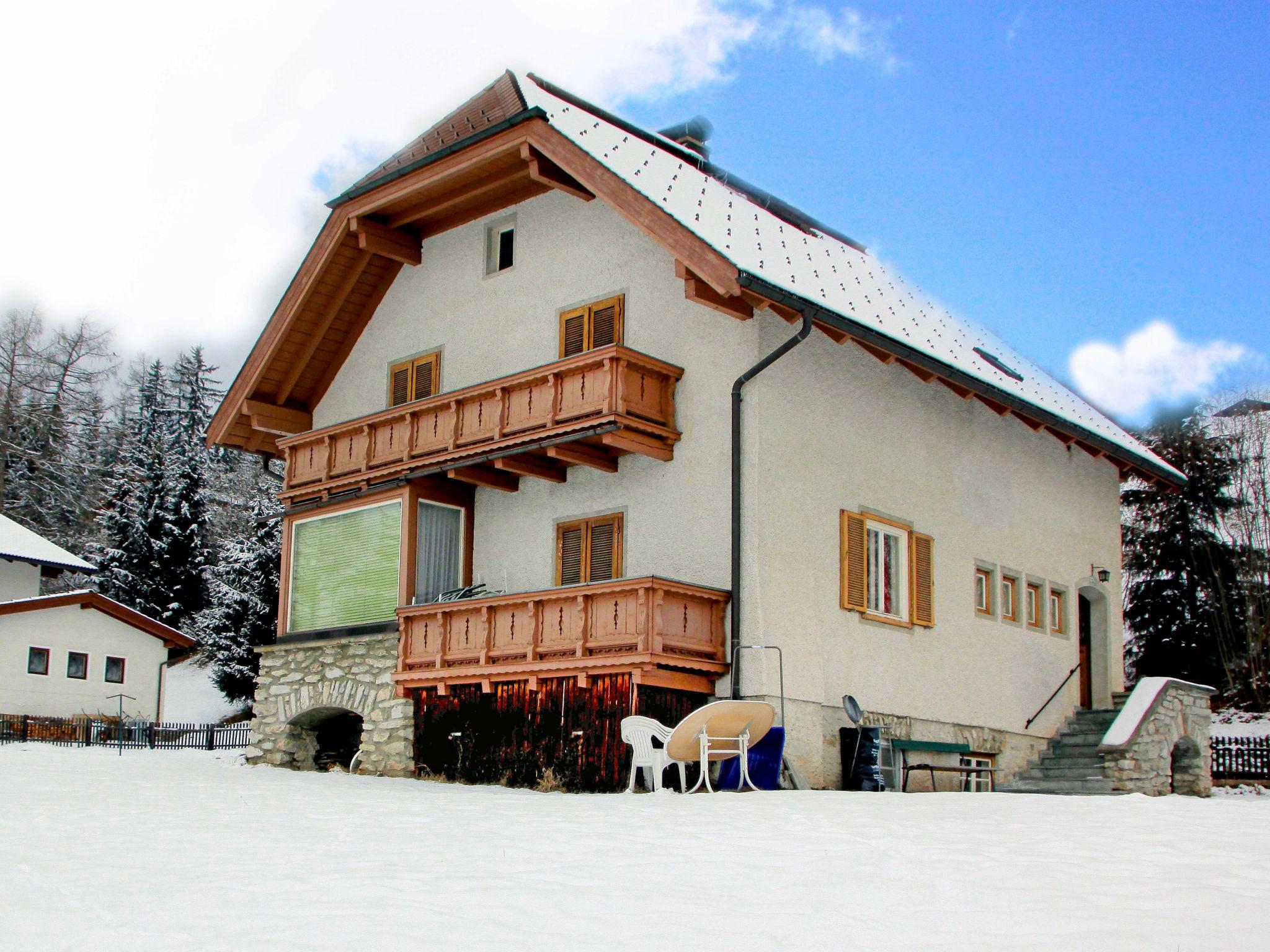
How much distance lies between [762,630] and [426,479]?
5.78m

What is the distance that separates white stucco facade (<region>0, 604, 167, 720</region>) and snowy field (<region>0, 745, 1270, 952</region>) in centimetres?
2490

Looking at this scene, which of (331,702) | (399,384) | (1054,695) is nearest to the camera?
(331,702)

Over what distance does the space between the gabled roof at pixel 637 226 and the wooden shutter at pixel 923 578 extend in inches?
88.2

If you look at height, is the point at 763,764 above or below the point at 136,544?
below

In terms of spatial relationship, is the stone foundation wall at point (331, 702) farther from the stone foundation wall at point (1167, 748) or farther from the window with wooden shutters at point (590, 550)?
the stone foundation wall at point (1167, 748)

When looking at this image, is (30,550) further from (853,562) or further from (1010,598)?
(853,562)

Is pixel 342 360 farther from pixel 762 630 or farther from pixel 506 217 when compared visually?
pixel 762 630

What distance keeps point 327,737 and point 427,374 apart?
236 inches

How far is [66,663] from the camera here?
3775 cm

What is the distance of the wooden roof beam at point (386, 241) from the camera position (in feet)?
71.0

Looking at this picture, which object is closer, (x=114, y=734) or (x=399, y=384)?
(x=399, y=384)

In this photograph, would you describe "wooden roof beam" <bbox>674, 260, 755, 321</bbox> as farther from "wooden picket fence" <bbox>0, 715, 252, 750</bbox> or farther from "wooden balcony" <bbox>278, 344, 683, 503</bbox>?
"wooden picket fence" <bbox>0, 715, 252, 750</bbox>

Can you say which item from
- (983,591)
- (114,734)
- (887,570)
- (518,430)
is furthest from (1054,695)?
(114,734)

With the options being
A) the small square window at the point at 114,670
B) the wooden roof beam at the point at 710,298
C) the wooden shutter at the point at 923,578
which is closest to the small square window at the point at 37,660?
the small square window at the point at 114,670
